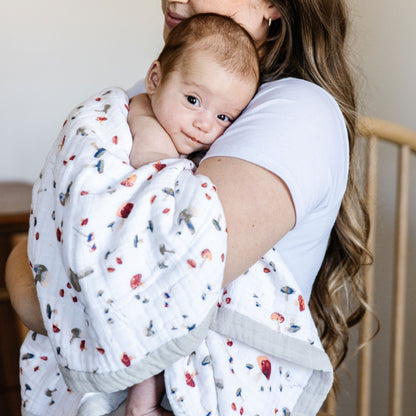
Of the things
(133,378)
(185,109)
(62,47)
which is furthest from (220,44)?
(62,47)

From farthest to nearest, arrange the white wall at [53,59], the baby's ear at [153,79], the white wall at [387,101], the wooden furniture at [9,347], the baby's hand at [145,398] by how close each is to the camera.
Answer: the white wall at [53,59]
the wooden furniture at [9,347]
the white wall at [387,101]
the baby's ear at [153,79]
the baby's hand at [145,398]

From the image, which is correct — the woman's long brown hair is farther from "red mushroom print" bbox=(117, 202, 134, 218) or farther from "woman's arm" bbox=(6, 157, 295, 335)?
"red mushroom print" bbox=(117, 202, 134, 218)

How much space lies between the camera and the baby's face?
0.88m

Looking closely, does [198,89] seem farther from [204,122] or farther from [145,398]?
[145,398]

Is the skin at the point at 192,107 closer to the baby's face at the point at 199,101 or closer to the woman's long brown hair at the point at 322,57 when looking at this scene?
the baby's face at the point at 199,101

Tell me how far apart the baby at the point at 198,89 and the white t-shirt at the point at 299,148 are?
39mm

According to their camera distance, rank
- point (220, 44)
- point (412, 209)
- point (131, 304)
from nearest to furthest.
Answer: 1. point (131, 304)
2. point (220, 44)
3. point (412, 209)

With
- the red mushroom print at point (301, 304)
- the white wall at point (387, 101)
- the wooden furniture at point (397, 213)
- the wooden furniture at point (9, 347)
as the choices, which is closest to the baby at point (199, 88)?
the red mushroom print at point (301, 304)

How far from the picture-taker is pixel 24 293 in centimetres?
102

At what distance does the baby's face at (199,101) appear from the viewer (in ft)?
2.88

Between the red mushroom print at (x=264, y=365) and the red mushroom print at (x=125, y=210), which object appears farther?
the red mushroom print at (x=264, y=365)

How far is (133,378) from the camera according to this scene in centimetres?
75

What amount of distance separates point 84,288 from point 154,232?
0.11 m

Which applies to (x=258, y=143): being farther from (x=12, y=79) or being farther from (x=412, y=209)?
(x=12, y=79)
